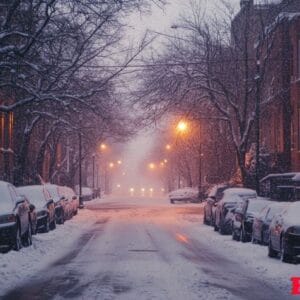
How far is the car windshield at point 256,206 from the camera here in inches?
973

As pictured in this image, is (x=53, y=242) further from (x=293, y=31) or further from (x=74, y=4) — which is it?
(x=293, y=31)

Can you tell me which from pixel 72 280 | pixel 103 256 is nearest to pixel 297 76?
pixel 103 256

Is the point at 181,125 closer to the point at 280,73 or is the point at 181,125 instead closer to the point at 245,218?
the point at 280,73

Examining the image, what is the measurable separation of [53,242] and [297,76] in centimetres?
2347

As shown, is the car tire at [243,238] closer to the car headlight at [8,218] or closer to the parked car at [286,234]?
the parked car at [286,234]

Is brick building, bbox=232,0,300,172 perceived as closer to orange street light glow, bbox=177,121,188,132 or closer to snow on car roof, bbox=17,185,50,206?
orange street light glow, bbox=177,121,188,132

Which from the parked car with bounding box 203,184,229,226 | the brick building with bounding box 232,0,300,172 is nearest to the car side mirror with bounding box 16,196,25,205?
the parked car with bounding box 203,184,229,226

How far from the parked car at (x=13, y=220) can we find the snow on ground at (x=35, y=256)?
29cm

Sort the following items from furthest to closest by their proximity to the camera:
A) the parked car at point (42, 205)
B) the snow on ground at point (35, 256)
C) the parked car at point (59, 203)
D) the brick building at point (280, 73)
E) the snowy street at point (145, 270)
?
the brick building at point (280, 73)
the parked car at point (59, 203)
the parked car at point (42, 205)
the snow on ground at point (35, 256)
the snowy street at point (145, 270)

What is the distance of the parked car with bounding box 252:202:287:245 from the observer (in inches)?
834

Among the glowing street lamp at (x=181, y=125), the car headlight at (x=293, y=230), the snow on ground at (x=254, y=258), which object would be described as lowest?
the snow on ground at (x=254, y=258)

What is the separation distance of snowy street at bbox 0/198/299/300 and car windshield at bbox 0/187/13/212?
1.32 metres

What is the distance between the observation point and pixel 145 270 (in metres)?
15.2

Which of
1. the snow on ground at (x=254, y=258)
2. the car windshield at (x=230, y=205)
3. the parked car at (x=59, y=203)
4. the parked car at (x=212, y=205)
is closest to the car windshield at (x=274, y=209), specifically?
the snow on ground at (x=254, y=258)
